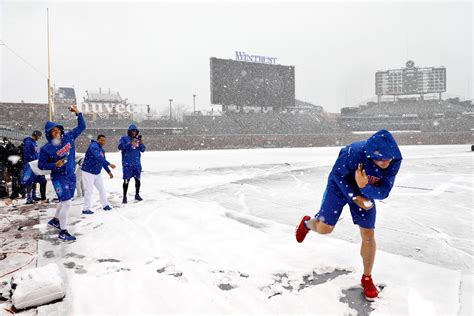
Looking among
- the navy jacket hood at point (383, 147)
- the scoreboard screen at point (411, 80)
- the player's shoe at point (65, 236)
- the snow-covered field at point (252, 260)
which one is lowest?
the snow-covered field at point (252, 260)

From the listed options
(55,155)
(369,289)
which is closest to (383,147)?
(369,289)

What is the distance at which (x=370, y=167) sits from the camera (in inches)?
116

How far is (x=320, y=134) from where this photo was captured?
156 ft

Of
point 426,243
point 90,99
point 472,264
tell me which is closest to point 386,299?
point 472,264

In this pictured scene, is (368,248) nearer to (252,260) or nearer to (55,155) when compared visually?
(252,260)

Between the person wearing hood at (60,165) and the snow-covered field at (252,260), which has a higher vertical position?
the person wearing hood at (60,165)

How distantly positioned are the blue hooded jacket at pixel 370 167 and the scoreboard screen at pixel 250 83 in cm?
4100

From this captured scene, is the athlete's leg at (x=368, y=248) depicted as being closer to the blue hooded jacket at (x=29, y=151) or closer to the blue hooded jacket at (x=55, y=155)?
the blue hooded jacket at (x=55, y=155)

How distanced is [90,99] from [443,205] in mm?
74692

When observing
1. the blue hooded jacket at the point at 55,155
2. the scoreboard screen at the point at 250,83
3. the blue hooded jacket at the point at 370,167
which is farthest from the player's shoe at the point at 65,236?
the scoreboard screen at the point at 250,83

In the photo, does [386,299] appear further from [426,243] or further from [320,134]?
[320,134]

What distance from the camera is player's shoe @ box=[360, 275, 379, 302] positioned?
3.00 m

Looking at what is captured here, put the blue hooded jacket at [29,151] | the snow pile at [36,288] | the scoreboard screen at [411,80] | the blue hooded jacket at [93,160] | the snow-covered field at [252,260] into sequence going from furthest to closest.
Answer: the scoreboard screen at [411,80]
the blue hooded jacket at [29,151]
the blue hooded jacket at [93,160]
the snow-covered field at [252,260]
the snow pile at [36,288]

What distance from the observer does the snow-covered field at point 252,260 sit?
2930 millimetres
